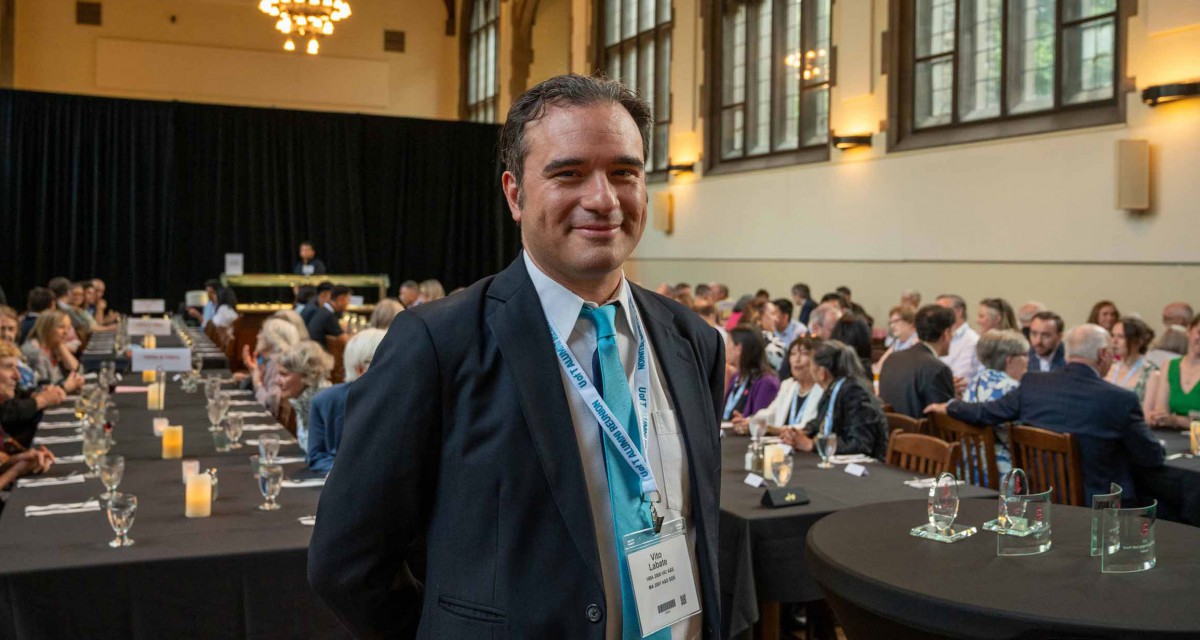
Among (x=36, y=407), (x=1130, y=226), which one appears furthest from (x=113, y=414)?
(x=1130, y=226)

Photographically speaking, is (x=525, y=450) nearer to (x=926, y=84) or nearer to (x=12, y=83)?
(x=926, y=84)

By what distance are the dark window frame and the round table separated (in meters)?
7.11

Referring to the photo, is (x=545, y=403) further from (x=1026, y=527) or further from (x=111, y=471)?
(x=111, y=471)

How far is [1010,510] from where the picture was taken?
9.21ft

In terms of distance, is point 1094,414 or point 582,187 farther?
point 1094,414

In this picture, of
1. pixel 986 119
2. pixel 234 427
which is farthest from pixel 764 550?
pixel 986 119

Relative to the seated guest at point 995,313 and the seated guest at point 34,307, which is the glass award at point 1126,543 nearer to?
the seated guest at point 995,313

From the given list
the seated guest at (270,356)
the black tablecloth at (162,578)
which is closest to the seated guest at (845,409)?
the black tablecloth at (162,578)

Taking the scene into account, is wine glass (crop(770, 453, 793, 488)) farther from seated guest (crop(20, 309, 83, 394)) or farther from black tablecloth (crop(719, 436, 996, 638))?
seated guest (crop(20, 309, 83, 394))

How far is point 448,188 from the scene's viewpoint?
19.4 m

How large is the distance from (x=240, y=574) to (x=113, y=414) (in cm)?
293

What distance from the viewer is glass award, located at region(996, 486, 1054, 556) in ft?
8.81

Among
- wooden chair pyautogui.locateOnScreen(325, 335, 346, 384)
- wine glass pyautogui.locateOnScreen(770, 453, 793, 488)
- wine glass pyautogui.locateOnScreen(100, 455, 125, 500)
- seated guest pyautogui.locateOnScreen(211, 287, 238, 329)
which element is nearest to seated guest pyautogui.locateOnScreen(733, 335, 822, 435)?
wine glass pyautogui.locateOnScreen(770, 453, 793, 488)

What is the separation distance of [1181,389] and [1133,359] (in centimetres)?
73
